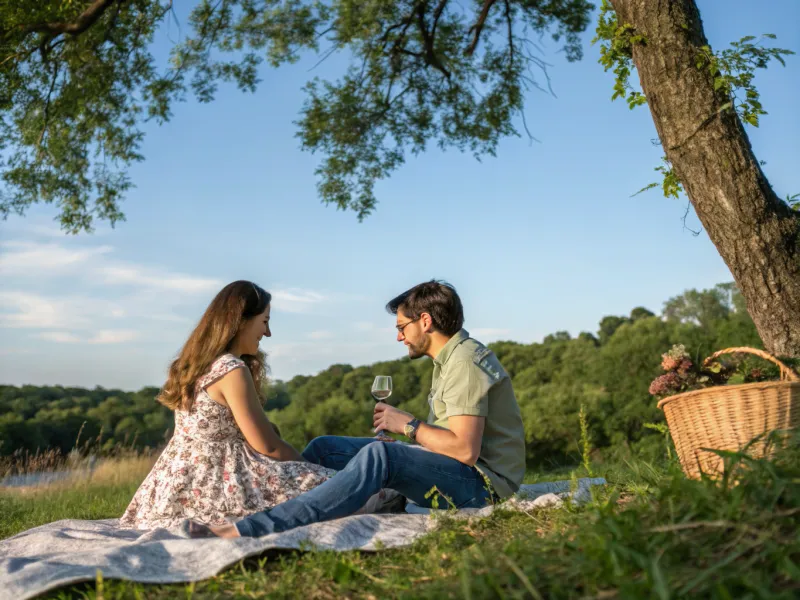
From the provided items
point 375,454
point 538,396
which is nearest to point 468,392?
point 375,454

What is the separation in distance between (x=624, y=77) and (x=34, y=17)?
21.5ft

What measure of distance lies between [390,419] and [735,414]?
1.66 metres

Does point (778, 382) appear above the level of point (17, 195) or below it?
below

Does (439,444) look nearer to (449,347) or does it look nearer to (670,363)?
(449,347)

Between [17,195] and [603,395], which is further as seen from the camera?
[603,395]

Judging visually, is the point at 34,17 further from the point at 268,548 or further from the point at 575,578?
the point at 575,578

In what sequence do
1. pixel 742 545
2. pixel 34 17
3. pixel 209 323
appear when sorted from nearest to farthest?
pixel 742 545 < pixel 209 323 < pixel 34 17

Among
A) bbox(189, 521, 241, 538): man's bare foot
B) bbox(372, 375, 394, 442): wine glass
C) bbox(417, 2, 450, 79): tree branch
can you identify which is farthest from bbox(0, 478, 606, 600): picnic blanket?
bbox(417, 2, 450, 79): tree branch

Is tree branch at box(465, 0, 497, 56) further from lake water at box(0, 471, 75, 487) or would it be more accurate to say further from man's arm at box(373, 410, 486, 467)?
lake water at box(0, 471, 75, 487)

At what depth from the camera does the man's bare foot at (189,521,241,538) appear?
3350mm

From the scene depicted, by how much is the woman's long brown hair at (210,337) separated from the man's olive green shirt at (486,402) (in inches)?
42.9

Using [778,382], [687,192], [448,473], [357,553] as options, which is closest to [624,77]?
[687,192]

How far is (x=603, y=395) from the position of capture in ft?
47.8

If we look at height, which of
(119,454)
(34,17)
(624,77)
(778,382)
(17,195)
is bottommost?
(119,454)
